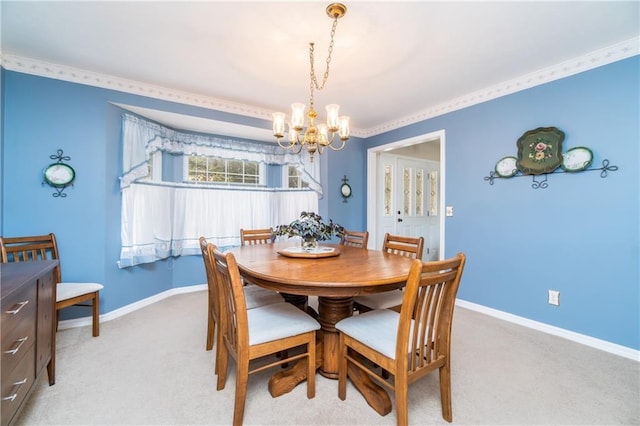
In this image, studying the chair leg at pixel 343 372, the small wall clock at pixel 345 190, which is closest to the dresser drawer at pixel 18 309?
the chair leg at pixel 343 372

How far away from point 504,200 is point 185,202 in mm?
3652

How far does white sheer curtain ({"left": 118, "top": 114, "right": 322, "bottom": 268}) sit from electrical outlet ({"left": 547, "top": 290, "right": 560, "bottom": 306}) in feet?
8.96

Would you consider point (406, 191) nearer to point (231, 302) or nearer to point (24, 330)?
point (231, 302)

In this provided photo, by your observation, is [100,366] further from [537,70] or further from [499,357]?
[537,70]

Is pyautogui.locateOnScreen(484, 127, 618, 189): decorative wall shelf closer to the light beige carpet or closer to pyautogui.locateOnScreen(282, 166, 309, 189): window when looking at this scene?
the light beige carpet

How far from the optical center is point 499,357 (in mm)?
2035

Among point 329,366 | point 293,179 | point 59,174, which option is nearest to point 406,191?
point 293,179

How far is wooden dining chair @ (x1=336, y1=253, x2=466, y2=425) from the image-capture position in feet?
3.89

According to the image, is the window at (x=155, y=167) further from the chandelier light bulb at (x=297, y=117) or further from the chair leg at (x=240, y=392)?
the chair leg at (x=240, y=392)

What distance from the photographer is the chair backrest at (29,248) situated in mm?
2118

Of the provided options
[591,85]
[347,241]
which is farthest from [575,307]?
[347,241]

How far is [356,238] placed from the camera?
286 centimetres

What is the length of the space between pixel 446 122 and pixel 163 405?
3688mm

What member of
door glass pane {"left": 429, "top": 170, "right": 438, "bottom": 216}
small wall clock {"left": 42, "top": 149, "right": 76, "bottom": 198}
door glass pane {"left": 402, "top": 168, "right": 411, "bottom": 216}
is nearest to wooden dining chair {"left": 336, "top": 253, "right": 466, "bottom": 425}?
small wall clock {"left": 42, "top": 149, "right": 76, "bottom": 198}
